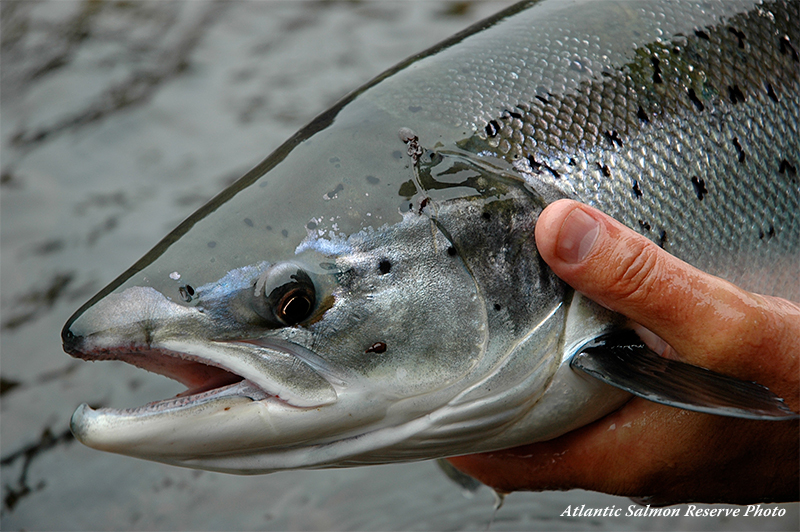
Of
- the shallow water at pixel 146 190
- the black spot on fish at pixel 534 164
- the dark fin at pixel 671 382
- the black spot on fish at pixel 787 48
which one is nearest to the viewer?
the dark fin at pixel 671 382

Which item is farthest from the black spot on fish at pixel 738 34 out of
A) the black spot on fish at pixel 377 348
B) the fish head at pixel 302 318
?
the black spot on fish at pixel 377 348

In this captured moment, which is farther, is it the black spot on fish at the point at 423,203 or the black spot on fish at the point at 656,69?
the black spot on fish at the point at 656,69

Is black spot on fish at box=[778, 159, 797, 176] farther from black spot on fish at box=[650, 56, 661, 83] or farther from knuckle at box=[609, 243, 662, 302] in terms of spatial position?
knuckle at box=[609, 243, 662, 302]

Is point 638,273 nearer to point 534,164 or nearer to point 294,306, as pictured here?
point 534,164

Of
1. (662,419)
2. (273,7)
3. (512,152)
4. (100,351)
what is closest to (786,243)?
(662,419)

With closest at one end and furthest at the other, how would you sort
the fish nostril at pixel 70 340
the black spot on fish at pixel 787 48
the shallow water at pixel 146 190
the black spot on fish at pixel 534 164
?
the fish nostril at pixel 70 340 < the black spot on fish at pixel 534 164 < the black spot on fish at pixel 787 48 < the shallow water at pixel 146 190

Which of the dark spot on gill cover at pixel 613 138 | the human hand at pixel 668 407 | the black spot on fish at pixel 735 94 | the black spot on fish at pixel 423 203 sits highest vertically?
the black spot on fish at pixel 735 94

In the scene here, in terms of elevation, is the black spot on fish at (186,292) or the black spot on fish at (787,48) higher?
the black spot on fish at (787,48)

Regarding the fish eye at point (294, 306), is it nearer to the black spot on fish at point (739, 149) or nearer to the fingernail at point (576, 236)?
the fingernail at point (576, 236)
